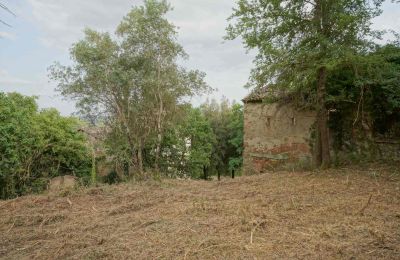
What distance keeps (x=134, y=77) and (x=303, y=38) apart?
7.44 metres

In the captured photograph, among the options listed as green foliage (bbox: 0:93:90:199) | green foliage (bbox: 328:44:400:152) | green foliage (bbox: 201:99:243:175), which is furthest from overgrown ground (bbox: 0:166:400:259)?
green foliage (bbox: 201:99:243:175)

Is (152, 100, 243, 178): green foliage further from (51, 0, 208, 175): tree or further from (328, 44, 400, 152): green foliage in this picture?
(328, 44, 400, 152): green foliage

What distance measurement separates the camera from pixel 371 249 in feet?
14.6

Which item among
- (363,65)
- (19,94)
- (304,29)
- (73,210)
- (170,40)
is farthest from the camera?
(19,94)

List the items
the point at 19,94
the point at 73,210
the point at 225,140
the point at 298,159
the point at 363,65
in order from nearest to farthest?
the point at 73,210 < the point at 363,65 < the point at 298,159 < the point at 19,94 < the point at 225,140

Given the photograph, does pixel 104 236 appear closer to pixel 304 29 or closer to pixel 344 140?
pixel 304 29

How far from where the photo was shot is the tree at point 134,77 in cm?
Answer: 1502

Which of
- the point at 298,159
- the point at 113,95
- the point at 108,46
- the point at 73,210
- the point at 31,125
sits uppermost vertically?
the point at 108,46

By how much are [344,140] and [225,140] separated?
57.7 feet

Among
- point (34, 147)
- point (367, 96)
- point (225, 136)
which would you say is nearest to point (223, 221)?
point (367, 96)

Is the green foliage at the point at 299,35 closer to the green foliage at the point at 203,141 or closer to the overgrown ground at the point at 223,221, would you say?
the overgrown ground at the point at 223,221

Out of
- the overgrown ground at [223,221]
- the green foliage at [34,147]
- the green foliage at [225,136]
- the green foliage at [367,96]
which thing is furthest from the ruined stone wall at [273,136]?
the green foliage at [225,136]

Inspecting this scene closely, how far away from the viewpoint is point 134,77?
1505 cm

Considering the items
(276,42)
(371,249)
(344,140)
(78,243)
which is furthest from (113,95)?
(371,249)
